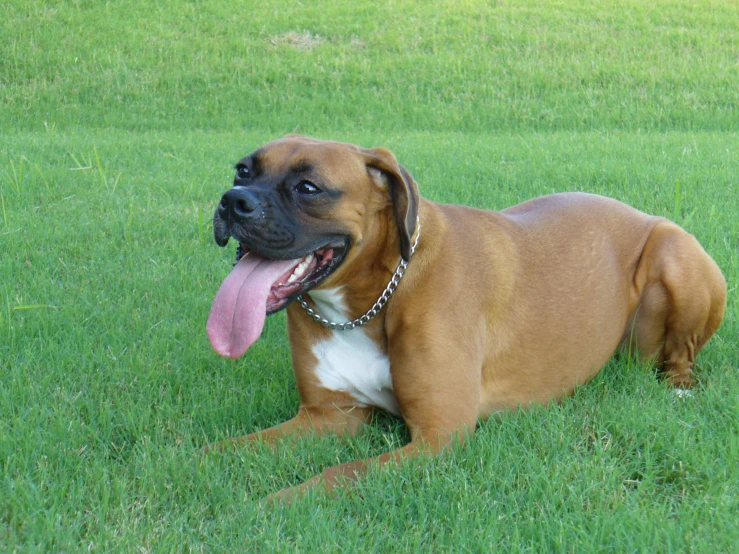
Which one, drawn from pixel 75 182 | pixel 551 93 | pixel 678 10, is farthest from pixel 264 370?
pixel 678 10

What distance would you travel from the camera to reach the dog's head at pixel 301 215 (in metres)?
3.31

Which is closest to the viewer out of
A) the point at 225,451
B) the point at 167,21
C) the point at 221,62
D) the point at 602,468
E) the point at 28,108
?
the point at 602,468

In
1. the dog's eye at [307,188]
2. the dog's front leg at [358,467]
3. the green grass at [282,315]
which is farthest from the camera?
the dog's eye at [307,188]

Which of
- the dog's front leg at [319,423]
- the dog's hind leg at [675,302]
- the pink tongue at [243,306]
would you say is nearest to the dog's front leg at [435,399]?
the dog's front leg at [319,423]

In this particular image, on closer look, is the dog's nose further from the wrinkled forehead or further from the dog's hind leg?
the dog's hind leg

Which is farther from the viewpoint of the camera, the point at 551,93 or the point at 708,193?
the point at 551,93

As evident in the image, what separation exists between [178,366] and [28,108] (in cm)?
993

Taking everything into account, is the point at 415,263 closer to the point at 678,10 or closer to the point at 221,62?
the point at 221,62

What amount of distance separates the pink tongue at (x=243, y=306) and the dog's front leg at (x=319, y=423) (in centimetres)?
40

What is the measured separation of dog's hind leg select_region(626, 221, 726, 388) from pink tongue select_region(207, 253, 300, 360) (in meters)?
2.03

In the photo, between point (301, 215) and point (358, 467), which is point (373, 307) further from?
point (358, 467)

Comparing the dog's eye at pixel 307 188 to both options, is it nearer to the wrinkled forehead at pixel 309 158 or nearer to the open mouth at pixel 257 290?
the wrinkled forehead at pixel 309 158

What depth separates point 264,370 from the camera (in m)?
4.29

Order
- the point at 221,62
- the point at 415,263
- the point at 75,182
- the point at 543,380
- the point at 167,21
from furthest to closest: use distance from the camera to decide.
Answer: the point at 167,21 < the point at 221,62 < the point at 75,182 < the point at 543,380 < the point at 415,263
